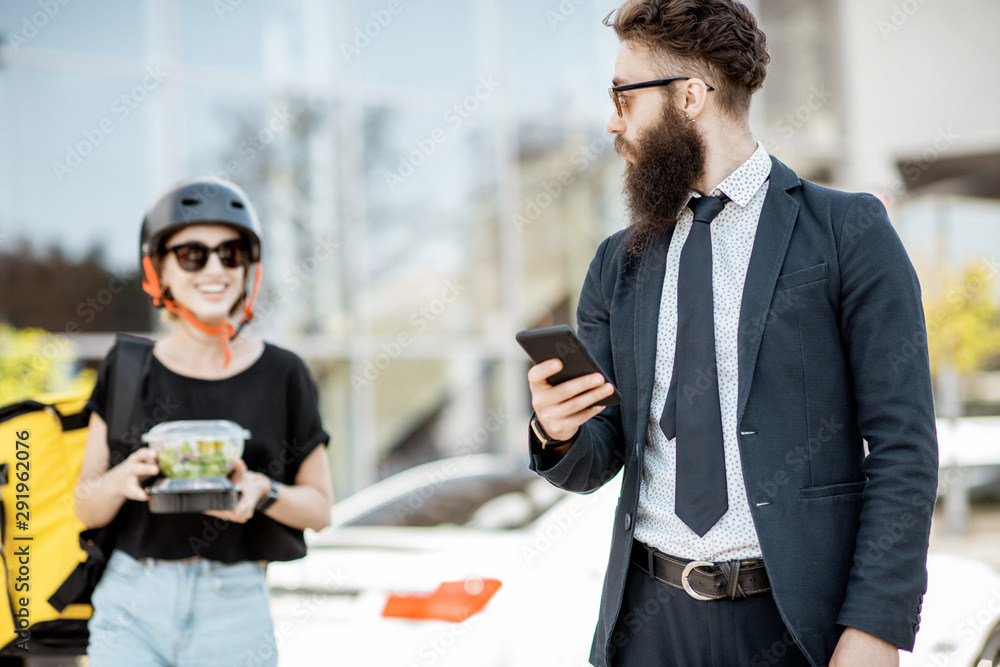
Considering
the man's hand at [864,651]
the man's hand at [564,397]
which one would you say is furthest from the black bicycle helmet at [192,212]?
the man's hand at [864,651]

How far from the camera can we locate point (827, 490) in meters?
1.90

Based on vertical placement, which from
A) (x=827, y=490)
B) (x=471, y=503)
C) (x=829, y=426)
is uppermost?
(x=829, y=426)

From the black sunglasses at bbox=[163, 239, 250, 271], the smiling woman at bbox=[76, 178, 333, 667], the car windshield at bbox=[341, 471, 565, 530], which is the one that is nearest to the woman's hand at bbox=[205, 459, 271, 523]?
the smiling woman at bbox=[76, 178, 333, 667]

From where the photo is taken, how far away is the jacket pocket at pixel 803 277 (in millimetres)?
1945

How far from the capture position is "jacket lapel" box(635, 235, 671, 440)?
2.06 metres

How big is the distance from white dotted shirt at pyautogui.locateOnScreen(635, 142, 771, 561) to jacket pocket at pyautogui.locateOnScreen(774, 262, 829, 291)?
0.30 feet

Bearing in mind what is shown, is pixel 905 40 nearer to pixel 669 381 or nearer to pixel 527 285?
pixel 527 285

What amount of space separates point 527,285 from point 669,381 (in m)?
10.2

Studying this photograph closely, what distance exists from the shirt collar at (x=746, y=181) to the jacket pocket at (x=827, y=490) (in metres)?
0.66

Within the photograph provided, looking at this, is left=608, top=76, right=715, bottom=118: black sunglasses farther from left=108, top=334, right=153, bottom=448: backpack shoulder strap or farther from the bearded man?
left=108, top=334, right=153, bottom=448: backpack shoulder strap

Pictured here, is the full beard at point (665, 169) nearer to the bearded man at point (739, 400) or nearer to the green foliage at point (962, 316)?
the bearded man at point (739, 400)

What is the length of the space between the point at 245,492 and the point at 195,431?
227 mm

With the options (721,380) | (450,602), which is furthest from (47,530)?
(721,380)

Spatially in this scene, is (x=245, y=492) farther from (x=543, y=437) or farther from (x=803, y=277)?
(x=803, y=277)
